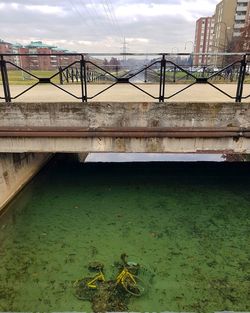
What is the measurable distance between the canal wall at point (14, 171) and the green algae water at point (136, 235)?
0.88ft

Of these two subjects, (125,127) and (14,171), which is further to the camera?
(14,171)

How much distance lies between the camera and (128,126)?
6012 millimetres

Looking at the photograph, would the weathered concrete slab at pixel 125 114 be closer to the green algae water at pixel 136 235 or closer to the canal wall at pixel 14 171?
the canal wall at pixel 14 171

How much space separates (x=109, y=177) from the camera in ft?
27.5

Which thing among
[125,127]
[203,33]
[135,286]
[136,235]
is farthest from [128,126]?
[203,33]

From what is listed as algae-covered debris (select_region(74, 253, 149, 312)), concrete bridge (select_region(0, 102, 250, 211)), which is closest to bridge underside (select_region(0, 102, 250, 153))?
concrete bridge (select_region(0, 102, 250, 211))

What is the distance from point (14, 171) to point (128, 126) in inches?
130

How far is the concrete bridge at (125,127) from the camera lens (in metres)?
5.85

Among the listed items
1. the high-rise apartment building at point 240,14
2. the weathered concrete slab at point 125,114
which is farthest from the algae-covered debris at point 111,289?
the high-rise apartment building at point 240,14

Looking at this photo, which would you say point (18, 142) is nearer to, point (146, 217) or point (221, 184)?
point (146, 217)

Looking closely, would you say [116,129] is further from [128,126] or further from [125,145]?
[125,145]

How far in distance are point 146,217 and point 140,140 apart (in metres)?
1.81

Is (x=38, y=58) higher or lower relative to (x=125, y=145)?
higher

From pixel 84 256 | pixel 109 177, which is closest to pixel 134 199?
pixel 109 177
